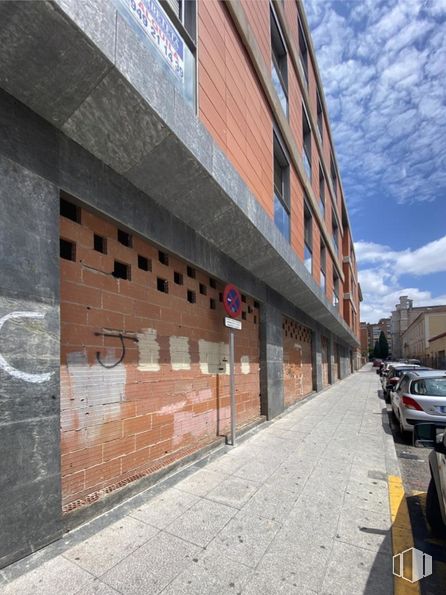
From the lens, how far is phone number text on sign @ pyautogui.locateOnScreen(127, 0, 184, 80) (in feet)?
13.2

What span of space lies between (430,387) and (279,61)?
32.8 feet

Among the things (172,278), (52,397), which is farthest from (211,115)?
(52,397)

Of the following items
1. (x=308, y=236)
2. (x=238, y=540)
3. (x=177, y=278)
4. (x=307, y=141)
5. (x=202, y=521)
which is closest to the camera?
(x=238, y=540)

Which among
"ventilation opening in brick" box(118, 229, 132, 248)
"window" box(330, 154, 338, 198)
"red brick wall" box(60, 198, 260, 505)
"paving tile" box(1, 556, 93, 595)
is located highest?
"window" box(330, 154, 338, 198)

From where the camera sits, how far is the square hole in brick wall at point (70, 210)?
3656 millimetres

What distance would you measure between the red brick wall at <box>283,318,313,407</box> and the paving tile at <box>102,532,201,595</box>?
762cm

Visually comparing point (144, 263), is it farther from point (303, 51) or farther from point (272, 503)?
point (303, 51)

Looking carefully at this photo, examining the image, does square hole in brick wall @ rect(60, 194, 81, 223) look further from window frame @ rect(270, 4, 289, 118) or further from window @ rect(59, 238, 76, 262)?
window frame @ rect(270, 4, 289, 118)

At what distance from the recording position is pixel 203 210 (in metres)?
5.30

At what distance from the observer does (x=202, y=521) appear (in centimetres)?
360

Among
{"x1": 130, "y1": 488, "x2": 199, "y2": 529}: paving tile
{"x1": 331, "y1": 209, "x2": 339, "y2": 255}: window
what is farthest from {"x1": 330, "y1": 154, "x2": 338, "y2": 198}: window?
{"x1": 130, "y1": 488, "x2": 199, "y2": 529}: paving tile

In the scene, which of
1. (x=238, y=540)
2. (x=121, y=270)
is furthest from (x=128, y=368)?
(x=238, y=540)

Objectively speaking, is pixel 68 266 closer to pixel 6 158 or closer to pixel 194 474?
pixel 6 158

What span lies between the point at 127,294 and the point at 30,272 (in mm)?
1469
